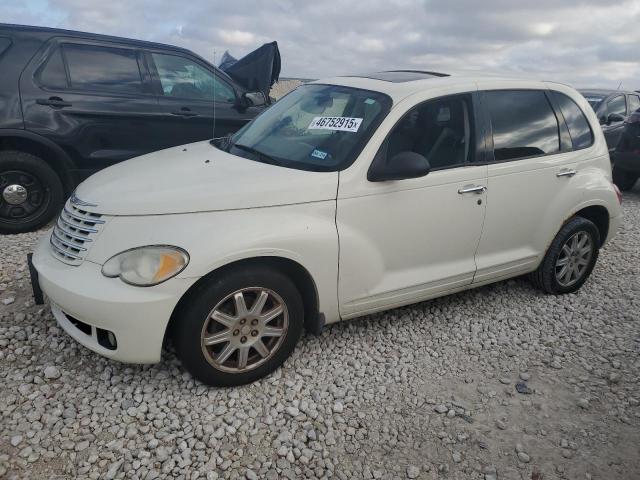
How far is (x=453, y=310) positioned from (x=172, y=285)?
2.31 m

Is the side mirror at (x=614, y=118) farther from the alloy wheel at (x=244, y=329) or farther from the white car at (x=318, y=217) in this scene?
the alloy wheel at (x=244, y=329)

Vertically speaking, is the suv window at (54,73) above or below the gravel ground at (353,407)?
above

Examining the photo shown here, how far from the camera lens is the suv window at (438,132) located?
3133 millimetres

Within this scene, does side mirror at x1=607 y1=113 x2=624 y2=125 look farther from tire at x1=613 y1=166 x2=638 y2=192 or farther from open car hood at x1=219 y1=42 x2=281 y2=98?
open car hood at x1=219 y1=42 x2=281 y2=98

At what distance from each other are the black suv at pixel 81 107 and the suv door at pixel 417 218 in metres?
2.88

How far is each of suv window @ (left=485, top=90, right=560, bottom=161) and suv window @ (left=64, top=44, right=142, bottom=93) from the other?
3744mm

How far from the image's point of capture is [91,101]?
506 centimetres

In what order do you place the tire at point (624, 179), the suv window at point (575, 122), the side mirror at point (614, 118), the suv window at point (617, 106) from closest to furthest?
the suv window at point (575, 122) < the tire at point (624, 179) < the side mirror at point (614, 118) < the suv window at point (617, 106)

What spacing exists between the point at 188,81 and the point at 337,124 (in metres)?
3.11

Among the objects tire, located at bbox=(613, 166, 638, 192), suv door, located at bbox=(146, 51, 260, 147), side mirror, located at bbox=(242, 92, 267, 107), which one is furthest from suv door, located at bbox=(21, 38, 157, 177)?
tire, located at bbox=(613, 166, 638, 192)

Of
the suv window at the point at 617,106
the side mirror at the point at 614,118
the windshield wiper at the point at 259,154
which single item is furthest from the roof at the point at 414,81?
the suv window at the point at 617,106

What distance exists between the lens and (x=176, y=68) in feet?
18.3

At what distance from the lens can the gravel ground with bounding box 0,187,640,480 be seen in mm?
2369

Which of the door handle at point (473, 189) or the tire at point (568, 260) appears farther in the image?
the tire at point (568, 260)
